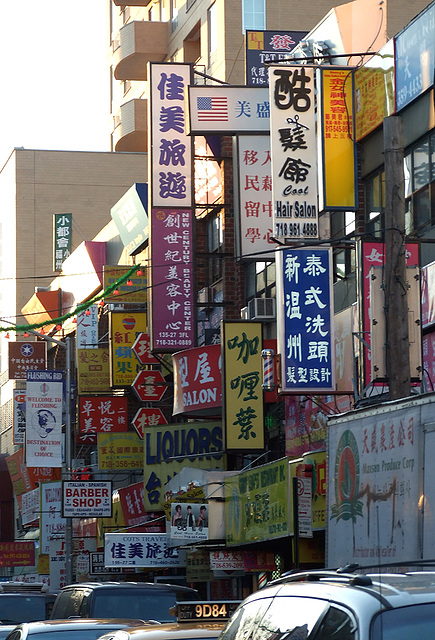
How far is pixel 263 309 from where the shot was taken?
26.6 meters

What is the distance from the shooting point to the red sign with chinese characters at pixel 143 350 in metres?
33.4

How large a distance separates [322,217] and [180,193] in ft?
15.6

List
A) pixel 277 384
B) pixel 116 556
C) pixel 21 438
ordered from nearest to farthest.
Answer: pixel 277 384 < pixel 116 556 < pixel 21 438

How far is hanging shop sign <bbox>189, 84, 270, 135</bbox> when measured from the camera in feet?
89.1

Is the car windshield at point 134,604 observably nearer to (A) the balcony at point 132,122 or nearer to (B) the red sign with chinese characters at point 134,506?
(B) the red sign with chinese characters at point 134,506

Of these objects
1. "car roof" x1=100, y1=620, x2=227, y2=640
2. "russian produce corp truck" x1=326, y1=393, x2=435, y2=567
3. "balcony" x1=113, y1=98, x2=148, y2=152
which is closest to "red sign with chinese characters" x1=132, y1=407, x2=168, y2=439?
"russian produce corp truck" x1=326, y1=393, x2=435, y2=567

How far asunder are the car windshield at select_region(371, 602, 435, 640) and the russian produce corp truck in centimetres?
392

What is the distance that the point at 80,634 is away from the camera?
10.1m

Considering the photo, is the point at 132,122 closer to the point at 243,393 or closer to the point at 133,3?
the point at 133,3

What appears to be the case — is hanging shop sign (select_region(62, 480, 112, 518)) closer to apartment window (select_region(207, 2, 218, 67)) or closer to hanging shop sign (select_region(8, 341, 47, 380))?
apartment window (select_region(207, 2, 218, 67))

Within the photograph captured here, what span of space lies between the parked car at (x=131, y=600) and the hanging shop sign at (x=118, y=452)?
885 inches

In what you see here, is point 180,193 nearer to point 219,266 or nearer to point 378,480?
point 219,266

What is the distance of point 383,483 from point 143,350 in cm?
2428

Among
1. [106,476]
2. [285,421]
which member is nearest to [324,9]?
[106,476]
